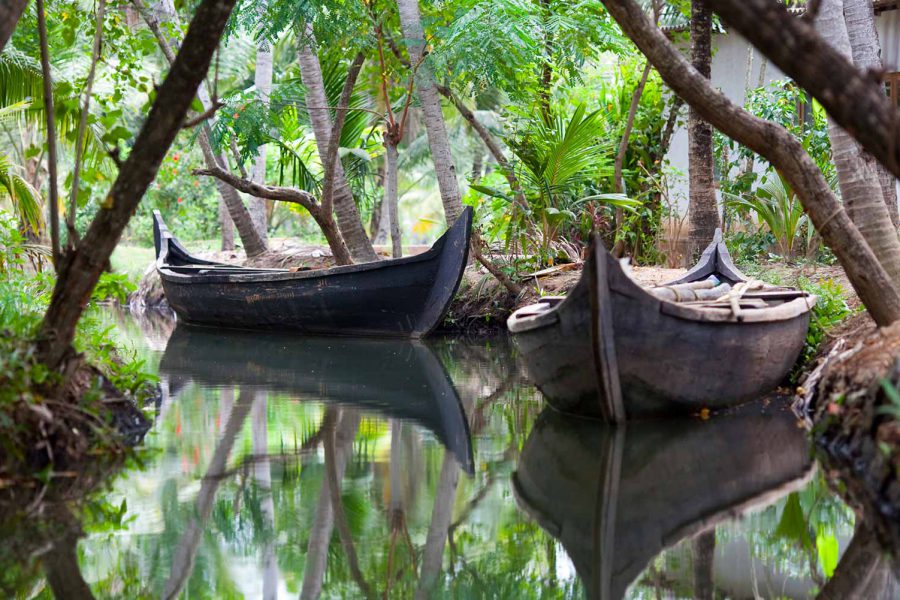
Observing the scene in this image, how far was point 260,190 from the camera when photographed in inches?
455

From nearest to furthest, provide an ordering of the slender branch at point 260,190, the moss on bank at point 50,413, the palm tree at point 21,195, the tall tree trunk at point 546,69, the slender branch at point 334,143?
the moss on bank at point 50,413 < the palm tree at point 21,195 < the slender branch at point 260,190 < the tall tree trunk at point 546,69 < the slender branch at point 334,143

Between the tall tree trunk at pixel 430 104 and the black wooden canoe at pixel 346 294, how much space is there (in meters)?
1.36

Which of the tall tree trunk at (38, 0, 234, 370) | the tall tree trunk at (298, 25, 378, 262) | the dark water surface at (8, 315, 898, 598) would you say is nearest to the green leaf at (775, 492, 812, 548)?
the dark water surface at (8, 315, 898, 598)

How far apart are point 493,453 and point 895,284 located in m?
3.03

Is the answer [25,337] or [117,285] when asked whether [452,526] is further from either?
[117,285]

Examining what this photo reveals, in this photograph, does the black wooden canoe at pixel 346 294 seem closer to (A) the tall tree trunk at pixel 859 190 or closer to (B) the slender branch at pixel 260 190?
(B) the slender branch at pixel 260 190

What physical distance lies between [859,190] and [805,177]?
0.99 meters

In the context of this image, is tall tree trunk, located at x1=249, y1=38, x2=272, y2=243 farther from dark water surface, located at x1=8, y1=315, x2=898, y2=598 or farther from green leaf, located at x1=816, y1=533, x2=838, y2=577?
green leaf, located at x1=816, y1=533, x2=838, y2=577

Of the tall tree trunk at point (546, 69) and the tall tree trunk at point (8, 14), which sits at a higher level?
the tall tree trunk at point (546, 69)

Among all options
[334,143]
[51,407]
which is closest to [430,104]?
[334,143]

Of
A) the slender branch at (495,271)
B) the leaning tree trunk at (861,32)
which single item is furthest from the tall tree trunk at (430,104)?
the leaning tree trunk at (861,32)

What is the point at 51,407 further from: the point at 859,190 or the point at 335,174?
the point at 335,174

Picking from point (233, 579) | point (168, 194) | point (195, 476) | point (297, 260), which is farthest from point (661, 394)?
point (168, 194)

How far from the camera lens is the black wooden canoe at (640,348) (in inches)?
231
